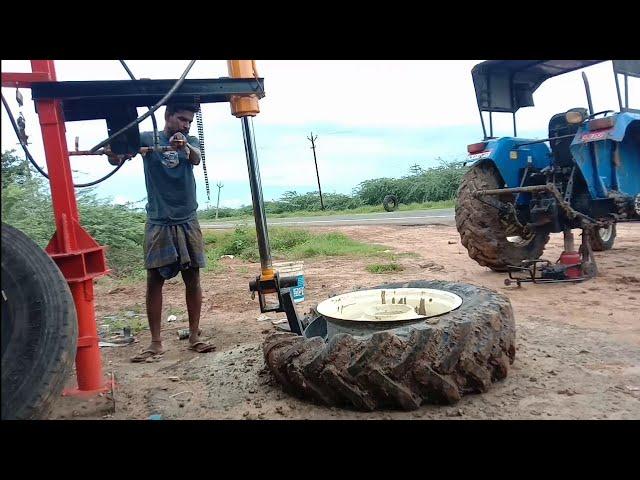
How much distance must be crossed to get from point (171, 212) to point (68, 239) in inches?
35.0

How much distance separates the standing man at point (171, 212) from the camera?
3.51 metres

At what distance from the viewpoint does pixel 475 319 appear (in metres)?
2.59

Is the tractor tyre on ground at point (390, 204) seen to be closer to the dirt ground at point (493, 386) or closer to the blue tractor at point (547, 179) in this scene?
the blue tractor at point (547, 179)

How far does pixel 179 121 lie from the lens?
3.54 meters

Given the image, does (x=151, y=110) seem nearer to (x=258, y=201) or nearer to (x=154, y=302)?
(x=258, y=201)

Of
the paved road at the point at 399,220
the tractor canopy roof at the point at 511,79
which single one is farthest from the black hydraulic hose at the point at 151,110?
the paved road at the point at 399,220

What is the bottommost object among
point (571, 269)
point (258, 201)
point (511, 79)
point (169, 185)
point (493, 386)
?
point (493, 386)

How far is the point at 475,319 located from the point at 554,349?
2.89 feet

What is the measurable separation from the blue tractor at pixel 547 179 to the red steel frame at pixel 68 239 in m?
3.75

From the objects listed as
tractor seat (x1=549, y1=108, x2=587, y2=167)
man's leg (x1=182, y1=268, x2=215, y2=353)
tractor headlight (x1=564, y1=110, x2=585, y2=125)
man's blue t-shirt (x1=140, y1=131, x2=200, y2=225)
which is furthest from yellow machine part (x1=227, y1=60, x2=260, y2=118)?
tractor seat (x1=549, y1=108, x2=587, y2=167)

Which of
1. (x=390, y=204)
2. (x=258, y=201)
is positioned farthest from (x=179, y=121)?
(x=390, y=204)

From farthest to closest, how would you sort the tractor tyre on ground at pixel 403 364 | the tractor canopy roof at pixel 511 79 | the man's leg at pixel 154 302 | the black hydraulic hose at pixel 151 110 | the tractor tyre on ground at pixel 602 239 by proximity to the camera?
the tractor tyre on ground at pixel 602 239 < the tractor canopy roof at pixel 511 79 < the man's leg at pixel 154 302 < the black hydraulic hose at pixel 151 110 < the tractor tyre on ground at pixel 403 364

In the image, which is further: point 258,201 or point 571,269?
point 571,269
